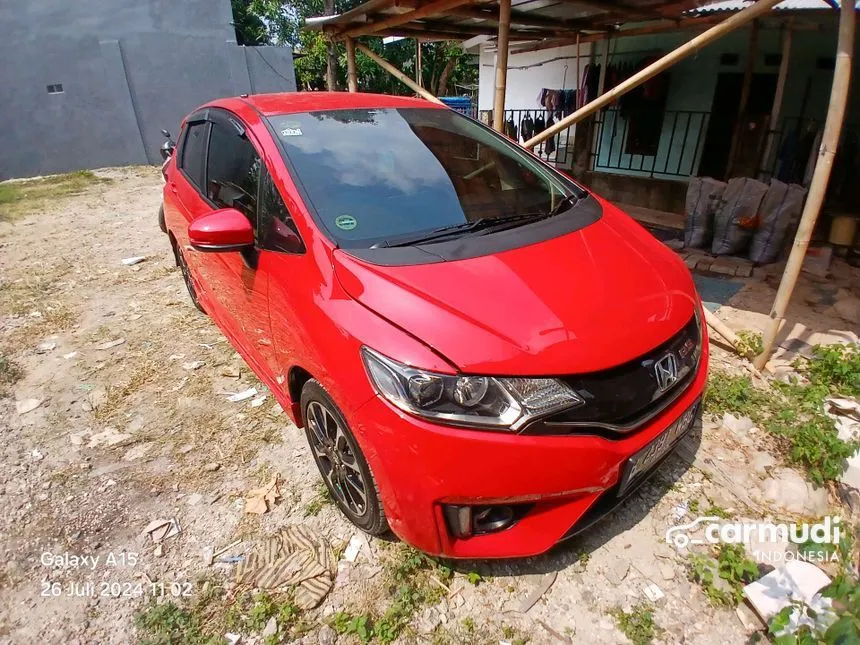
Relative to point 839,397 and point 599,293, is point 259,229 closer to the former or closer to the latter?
point 599,293

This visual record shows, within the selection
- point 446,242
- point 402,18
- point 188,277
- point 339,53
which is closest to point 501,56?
point 402,18

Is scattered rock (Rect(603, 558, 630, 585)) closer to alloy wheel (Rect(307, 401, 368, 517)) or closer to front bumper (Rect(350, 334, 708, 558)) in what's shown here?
front bumper (Rect(350, 334, 708, 558))

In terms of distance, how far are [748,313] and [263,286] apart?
349 cm

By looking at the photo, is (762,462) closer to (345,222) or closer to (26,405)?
(345,222)

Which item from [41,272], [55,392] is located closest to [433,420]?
[55,392]

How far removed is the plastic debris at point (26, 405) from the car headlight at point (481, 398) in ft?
9.43

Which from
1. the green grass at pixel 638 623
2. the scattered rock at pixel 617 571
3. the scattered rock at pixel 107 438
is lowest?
the scattered rock at pixel 107 438

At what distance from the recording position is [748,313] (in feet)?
12.2

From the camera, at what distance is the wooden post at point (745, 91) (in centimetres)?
573

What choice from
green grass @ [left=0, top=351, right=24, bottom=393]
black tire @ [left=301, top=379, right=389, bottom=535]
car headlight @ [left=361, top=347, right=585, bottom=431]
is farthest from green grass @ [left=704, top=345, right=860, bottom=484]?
green grass @ [left=0, top=351, right=24, bottom=393]

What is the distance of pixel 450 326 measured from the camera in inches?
63.3

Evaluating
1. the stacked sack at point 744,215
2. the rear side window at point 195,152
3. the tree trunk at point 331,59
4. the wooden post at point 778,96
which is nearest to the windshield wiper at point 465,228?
the rear side window at point 195,152

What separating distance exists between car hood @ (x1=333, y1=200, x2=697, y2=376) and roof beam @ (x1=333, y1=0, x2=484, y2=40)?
2.98 m
